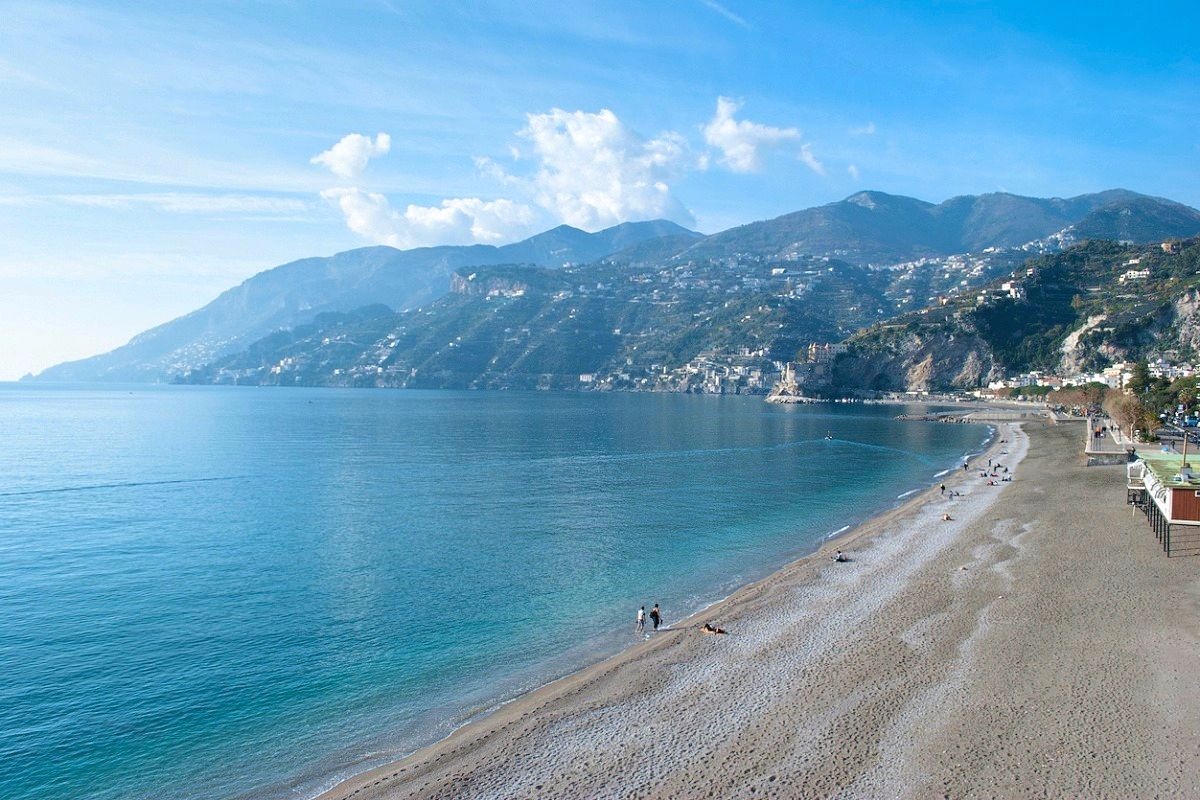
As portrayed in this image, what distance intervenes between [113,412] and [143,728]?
143 m

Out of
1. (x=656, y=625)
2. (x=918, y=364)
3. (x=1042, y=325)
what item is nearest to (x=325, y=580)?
(x=656, y=625)

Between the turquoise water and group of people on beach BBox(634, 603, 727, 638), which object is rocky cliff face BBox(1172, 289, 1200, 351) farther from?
group of people on beach BBox(634, 603, 727, 638)

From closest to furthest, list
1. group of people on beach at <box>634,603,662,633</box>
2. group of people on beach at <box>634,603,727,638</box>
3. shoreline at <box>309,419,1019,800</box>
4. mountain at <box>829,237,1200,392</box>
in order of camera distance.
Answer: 1. shoreline at <box>309,419,1019,800</box>
2. group of people on beach at <box>634,603,727,638</box>
3. group of people on beach at <box>634,603,662,633</box>
4. mountain at <box>829,237,1200,392</box>

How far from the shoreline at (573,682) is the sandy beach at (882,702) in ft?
0.21

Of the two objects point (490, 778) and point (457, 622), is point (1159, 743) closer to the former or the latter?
point (490, 778)

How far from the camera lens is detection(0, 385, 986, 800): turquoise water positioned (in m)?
15.7

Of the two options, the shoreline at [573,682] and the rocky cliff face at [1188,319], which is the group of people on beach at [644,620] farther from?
the rocky cliff face at [1188,319]

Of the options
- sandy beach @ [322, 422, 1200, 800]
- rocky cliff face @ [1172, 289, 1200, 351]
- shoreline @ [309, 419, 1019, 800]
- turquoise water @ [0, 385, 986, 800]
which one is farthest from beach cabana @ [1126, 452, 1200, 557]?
rocky cliff face @ [1172, 289, 1200, 351]

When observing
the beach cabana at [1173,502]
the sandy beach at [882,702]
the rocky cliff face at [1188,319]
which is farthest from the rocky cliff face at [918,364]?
the sandy beach at [882,702]

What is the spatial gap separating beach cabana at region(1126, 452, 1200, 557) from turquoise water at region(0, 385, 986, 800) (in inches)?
531

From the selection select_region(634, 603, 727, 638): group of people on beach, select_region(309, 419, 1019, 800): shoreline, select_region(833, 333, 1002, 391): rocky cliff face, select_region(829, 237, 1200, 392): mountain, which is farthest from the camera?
select_region(833, 333, 1002, 391): rocky cliff face

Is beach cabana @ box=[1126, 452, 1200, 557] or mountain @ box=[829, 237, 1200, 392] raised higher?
mountain @ box=[829, 237, 1200, 392]

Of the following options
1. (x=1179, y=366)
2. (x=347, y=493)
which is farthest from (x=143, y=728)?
(x=1179, y=366)

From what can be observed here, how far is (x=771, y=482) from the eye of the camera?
171 ft
